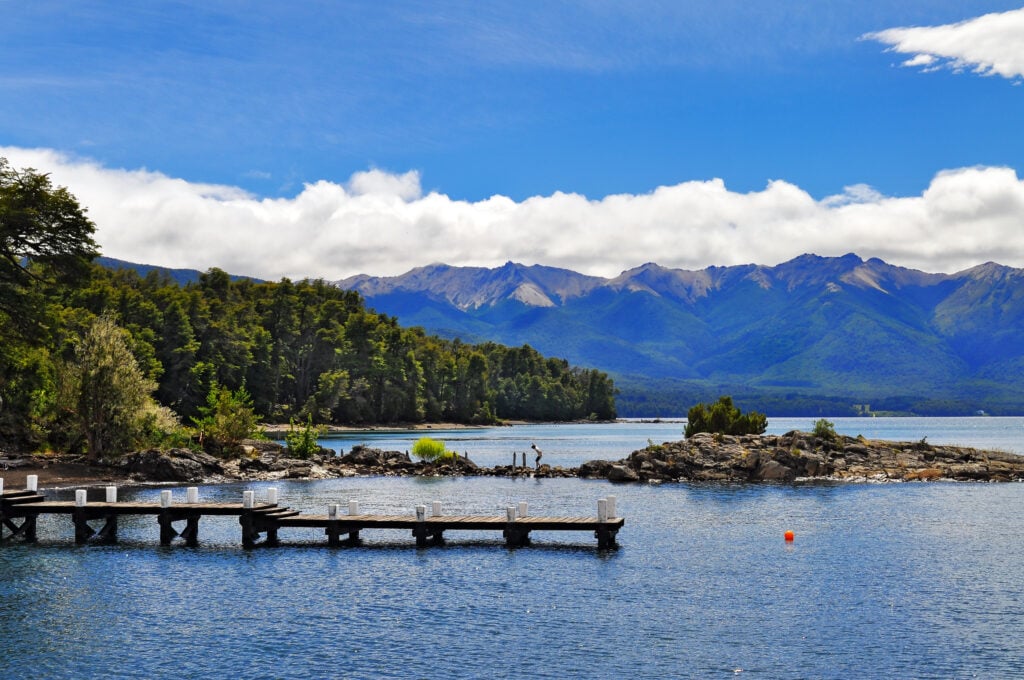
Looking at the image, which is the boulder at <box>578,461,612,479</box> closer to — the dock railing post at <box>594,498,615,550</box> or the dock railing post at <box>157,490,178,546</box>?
the dock railing post at <box>594,498,615,550</box>

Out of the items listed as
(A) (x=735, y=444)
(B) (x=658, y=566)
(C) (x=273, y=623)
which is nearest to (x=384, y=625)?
(C) (x=273, y=623)

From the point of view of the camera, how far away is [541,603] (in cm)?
3725

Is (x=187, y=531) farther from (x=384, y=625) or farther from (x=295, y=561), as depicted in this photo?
(x=384, y=625)

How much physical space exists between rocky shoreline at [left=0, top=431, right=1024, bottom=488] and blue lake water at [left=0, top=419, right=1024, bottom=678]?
71.9 ft

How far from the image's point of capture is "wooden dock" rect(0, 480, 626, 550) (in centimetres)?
5091

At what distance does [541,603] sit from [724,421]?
275 feet

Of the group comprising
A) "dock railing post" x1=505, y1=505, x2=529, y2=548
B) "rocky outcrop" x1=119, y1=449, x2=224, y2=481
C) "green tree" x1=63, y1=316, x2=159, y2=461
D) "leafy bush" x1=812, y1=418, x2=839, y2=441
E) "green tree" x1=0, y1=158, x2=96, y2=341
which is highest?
"green tree" x1=0, y1=158, x2=96, y2=341

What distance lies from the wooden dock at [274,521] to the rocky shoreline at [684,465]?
2647 cm

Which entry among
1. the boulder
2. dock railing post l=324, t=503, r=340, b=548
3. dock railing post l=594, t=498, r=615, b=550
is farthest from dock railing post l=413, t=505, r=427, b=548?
the boulder

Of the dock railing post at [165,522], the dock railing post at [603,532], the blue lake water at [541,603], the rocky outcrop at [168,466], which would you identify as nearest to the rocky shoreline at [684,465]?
the rocky outcrop at [168,466]

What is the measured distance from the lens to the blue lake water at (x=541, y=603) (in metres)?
29.0

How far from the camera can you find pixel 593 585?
40844 millimetres

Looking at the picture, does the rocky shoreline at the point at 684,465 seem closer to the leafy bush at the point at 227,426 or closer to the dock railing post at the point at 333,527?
the leafy bush at the point at 227,426

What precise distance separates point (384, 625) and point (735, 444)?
73.7 meters
